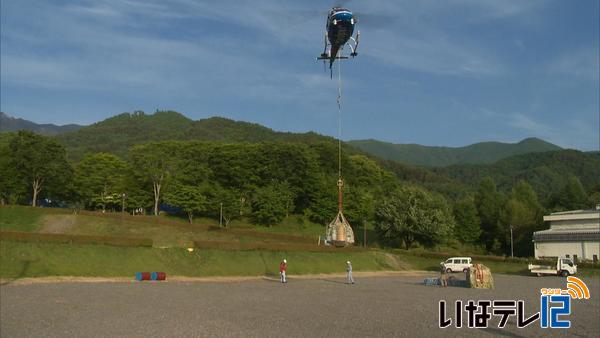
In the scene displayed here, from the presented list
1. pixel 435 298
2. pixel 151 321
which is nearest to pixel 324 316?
pixel 151 321

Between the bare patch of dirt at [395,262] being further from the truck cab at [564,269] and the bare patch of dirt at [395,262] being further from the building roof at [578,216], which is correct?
the building roof at [578,216]

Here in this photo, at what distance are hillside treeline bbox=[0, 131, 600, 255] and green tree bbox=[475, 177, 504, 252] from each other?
16cm

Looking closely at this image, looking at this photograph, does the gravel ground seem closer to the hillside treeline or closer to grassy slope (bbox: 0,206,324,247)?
grassy slope (bbox: 0,206,324,247)

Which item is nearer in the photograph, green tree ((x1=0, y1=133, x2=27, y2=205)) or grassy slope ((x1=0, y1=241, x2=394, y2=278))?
grassy slope ((x1=0, y1=241, x2=394, y2=278))

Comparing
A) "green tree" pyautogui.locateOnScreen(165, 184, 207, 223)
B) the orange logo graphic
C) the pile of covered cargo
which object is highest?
"green tree" pyautogui.locateOnScreen(165, 184, 207, 223)

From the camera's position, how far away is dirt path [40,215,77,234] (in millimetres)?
53450

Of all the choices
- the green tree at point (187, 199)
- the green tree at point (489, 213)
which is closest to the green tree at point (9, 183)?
the green tree at point (187, 199)

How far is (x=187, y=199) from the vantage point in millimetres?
77125

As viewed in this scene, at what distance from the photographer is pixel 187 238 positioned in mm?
55625

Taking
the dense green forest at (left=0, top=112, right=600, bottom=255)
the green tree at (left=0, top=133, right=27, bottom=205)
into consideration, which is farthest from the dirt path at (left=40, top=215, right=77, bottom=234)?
the green tree at (left=0, top=133, right=27, bottom=205)

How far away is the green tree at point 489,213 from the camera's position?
85.3 metres

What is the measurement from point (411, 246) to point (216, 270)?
126 feet

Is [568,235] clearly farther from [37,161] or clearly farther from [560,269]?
[37,161]

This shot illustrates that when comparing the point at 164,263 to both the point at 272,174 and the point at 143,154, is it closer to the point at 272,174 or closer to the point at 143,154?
the point at 143,154
